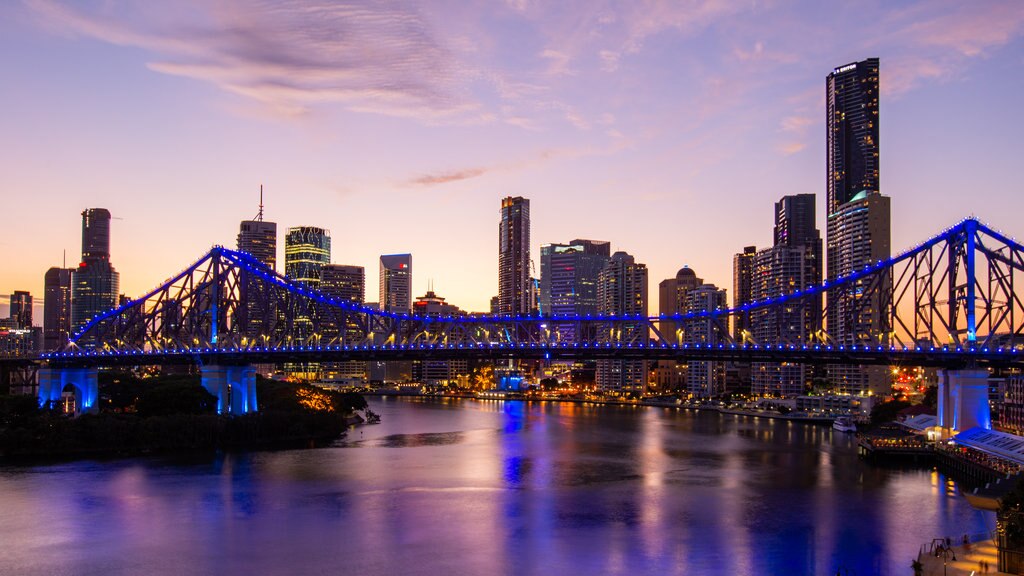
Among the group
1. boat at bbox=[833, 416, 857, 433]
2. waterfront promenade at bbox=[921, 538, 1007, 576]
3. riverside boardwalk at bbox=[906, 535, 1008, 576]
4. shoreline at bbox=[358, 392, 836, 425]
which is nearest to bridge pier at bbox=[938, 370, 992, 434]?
boat at bbox=[833, 416, 857, 433]

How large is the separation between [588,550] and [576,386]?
532 feet

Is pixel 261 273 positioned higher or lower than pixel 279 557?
higher

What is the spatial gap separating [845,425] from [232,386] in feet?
175

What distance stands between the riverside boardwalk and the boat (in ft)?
189

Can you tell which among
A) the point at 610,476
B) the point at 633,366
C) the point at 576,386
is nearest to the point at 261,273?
the point at 610,476

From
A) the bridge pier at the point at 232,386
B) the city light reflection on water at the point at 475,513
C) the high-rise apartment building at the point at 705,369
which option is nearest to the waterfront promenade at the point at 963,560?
the city light reflection on water at the point at 475,513

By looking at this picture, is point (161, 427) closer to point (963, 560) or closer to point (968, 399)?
point (963, 560)

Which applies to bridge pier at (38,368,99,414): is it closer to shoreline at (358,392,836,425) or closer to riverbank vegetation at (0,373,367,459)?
riverbank vegetation at (0,373,367,459)

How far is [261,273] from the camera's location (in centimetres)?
7669

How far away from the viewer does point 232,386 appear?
71.3m

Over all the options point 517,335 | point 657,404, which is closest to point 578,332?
point 517,335

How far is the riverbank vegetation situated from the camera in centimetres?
5575

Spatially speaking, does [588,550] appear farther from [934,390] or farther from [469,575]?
[934,390]

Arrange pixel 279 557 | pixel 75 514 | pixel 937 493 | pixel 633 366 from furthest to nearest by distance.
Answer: pixel 633 366
pixel 937 493
pixel 75 514
pixel 279 557
